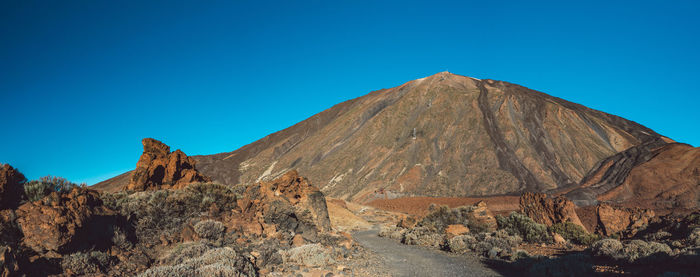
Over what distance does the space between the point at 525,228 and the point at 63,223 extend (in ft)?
45.6

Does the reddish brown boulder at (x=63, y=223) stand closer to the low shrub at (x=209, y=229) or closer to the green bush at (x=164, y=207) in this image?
the green bush at (x=164, y=207)

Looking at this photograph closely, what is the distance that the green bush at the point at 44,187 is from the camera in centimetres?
658

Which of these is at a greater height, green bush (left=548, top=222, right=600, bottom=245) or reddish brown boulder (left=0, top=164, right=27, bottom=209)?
reddish brown boulder (left=0, top=164, right=27, bottom=209)

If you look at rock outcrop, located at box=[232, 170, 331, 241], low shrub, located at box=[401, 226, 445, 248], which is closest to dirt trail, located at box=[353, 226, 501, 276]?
low shrub, located at box=[401, 226, 445, 248]

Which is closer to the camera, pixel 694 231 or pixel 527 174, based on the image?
pixel 694 231

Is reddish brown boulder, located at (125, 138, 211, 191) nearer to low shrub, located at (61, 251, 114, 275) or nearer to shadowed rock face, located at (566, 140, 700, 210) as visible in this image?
low shrub, located at (61, 251, 114, 275)

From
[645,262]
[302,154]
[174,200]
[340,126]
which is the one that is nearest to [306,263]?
[174,200]

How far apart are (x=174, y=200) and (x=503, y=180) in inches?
1753

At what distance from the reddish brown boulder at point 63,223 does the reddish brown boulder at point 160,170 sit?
540 cm

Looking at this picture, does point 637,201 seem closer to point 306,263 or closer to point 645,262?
point 645,262

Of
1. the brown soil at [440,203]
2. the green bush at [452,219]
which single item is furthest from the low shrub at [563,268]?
the brown soil at [440,203]

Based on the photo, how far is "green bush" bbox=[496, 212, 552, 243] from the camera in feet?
41.8

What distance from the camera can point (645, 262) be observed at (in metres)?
7.50

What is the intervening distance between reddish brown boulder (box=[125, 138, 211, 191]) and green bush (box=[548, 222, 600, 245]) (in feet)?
45.5
